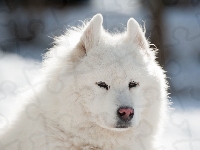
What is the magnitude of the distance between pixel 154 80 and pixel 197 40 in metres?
10.4

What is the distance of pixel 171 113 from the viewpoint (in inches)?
232

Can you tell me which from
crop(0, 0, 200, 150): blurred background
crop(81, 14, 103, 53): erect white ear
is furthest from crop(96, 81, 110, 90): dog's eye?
crop(0, 0, 200, 150): blurred background

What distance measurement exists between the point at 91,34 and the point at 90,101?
2.75 feet

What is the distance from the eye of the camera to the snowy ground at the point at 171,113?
18.7ft

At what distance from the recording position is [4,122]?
520 cm

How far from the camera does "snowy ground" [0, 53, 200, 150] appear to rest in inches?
224

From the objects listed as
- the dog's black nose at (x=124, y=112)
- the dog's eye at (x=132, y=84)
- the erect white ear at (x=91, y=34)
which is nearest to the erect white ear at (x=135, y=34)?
the erect white ear at (x=91, y=34)

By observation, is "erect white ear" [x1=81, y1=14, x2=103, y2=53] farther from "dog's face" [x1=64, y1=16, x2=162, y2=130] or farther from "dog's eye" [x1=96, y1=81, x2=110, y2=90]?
"dog's eye" [x1=96, y1=81, x2=110, y2=90]

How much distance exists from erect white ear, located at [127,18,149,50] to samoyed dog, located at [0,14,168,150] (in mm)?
175

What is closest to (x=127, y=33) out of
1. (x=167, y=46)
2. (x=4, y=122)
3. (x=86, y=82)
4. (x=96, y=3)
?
(x=86, y=82)

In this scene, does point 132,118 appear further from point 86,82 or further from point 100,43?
point 100,43

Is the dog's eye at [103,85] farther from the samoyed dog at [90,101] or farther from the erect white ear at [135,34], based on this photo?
the erect white ear at [135,34]

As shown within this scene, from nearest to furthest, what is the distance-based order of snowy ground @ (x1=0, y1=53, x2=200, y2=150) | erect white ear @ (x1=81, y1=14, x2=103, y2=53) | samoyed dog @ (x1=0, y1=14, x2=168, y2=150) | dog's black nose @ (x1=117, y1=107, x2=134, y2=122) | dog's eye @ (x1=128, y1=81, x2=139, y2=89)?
dog's black nose @ (x1=117, y1=107, x2=134, y2=122) → samoyed dog @ (x1=0, y1=14, x2=168, y2=150) → dog's eye @ (x1=128, y1=81, x2=139, y2=89) → erect white ear @ (x1=81, y1=14, x2=103, y2=53) → snowy ground @ (x1=0, y1=53, x2=200, y2=150)

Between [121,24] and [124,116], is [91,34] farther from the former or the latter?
[121,24]
